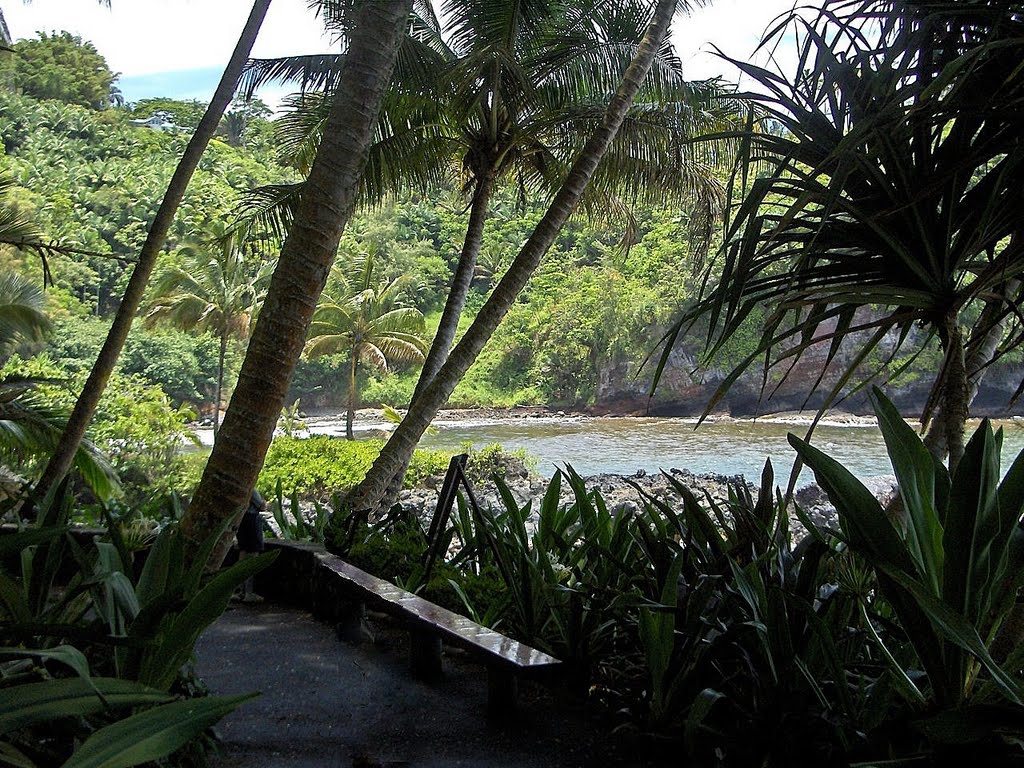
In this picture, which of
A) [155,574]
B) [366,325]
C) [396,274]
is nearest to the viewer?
[155,574]

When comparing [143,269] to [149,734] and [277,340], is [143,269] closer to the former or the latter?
[277,340]

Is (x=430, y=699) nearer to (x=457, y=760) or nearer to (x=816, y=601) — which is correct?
(x=457, y=760)

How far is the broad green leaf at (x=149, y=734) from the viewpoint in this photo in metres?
1.28

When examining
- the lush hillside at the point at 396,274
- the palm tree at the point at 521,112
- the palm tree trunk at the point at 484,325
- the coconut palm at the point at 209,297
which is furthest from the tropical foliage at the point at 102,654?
the lush hillside at the point at 396,274

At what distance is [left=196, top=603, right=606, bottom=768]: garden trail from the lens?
7.59 feet

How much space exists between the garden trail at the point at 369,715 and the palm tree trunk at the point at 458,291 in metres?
3.25

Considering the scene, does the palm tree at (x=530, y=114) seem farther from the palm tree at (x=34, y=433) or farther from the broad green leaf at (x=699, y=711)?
the broad green leaf at (x=699, y=711)

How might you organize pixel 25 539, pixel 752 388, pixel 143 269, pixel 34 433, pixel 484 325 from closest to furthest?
pixel 25 539 < pixel 143 269 < pixel 484 325 < pixel 34 433 < pixel 752 388

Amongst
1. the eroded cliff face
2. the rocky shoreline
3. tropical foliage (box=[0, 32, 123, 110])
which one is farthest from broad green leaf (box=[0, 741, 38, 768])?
tropical foliage (box=[0, 32, 123, 110])

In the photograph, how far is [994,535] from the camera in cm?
141

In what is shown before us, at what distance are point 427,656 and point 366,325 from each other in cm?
2084

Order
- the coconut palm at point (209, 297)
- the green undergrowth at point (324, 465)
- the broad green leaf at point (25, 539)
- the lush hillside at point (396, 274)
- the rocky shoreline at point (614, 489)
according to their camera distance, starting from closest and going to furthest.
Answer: the broad green leaf at point (25, 539) → the rocky shoreline at point (614, 489) → the green undergrowth at point (324, 465) → the coconut palm at point (209, 297) → the lush hillside at point (396, 274)

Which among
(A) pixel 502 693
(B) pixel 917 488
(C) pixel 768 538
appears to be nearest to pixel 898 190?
(B) pixel 917 488

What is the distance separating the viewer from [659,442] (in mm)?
27375
